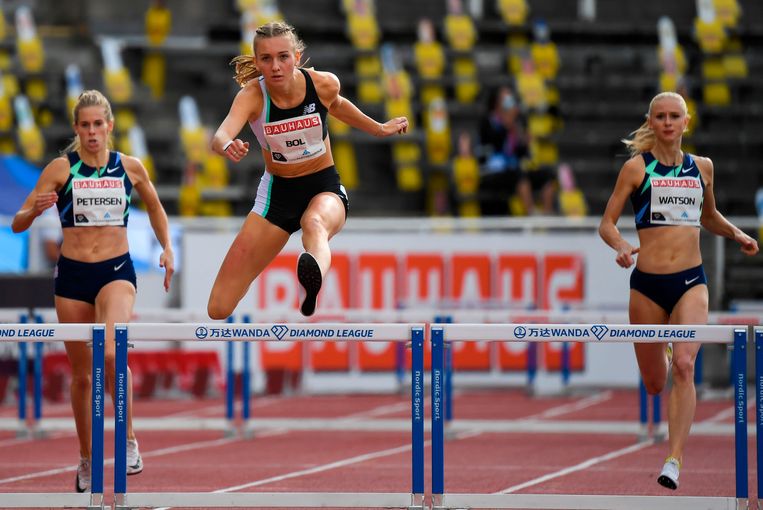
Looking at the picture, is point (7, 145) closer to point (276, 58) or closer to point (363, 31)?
point (363, 31)

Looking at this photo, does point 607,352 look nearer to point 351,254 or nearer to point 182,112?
point 351,254

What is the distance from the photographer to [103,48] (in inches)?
942

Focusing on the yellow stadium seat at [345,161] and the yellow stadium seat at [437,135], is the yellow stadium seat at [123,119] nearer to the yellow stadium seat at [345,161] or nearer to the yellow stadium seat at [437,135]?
the yellow stadium seat at [345,161]

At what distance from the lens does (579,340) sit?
6.67 meters

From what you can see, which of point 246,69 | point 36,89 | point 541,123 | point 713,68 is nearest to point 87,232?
point 246,69

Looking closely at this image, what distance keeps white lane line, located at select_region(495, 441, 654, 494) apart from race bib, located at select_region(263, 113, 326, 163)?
2.28m

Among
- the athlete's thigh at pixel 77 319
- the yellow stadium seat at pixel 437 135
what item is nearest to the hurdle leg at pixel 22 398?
the athlete's thigh at pixel 77 319

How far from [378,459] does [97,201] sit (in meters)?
3.45

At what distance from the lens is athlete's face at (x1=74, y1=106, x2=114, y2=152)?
302 inches

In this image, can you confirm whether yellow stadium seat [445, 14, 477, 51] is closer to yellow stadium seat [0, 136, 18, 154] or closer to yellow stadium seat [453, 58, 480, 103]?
yellow stadium seat [453, 58, 480, 103]

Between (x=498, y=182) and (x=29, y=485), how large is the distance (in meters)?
12.5

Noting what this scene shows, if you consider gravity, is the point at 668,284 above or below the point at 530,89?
below

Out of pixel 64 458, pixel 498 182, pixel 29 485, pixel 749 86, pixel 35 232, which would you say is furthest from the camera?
pixel 749 86

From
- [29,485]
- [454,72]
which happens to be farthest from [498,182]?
[29,485]
